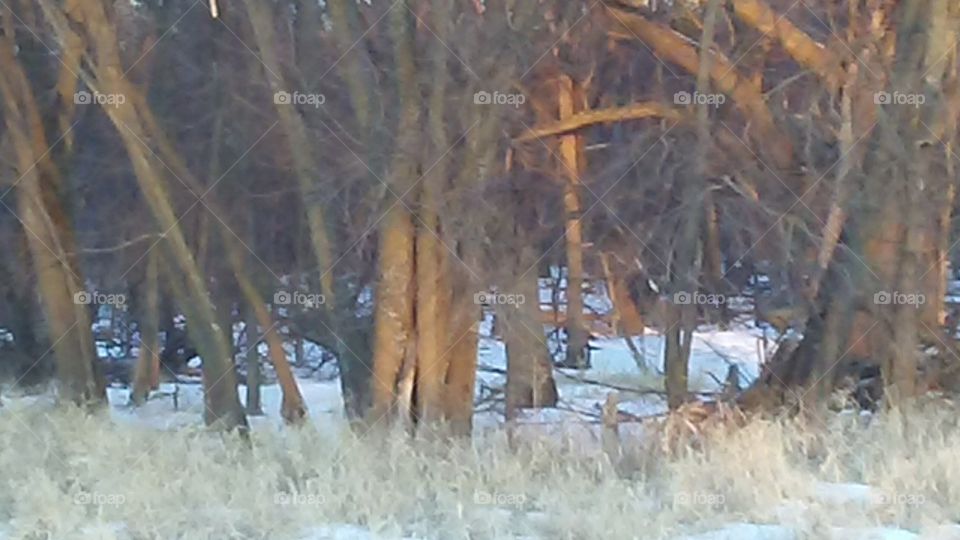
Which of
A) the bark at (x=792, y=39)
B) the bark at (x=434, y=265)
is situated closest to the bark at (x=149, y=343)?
the bark at (x=434, y=265)

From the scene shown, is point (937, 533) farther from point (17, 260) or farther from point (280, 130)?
point (17, 260)

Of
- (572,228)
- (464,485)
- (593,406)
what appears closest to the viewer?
(464,485)

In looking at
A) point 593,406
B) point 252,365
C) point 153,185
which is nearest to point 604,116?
point 593,406

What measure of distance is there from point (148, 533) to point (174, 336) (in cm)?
1082

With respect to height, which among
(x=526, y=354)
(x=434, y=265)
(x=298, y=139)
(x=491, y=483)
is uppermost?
(x=298, y=139)

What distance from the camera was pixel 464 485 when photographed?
308 inches

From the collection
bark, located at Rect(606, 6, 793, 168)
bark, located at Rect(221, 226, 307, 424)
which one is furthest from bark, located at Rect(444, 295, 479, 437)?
bark, located at Rect(606, 6, 793, 168)

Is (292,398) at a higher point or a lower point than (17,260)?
lower

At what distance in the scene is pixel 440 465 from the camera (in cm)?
823

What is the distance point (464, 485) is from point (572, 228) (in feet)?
20.6

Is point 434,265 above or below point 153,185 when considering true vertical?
below

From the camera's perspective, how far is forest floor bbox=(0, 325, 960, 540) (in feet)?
23.1

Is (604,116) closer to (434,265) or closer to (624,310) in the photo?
(434,265)

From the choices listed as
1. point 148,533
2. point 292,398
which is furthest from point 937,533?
point 292,398
